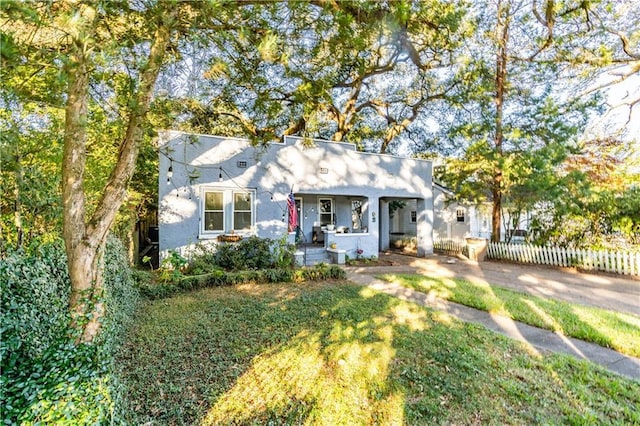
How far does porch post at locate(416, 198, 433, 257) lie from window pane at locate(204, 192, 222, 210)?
9811 mm

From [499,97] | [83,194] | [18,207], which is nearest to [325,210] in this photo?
[499,97]

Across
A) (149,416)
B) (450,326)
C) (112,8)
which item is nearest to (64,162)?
(112,8)

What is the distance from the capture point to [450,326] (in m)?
5.11

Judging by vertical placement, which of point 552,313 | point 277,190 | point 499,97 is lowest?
point 552,313

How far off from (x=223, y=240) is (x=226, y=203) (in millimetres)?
1409

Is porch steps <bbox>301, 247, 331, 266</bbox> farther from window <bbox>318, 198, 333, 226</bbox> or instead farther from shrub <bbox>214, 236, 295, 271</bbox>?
window <bbox>318, 198, 333, 226</bbox>

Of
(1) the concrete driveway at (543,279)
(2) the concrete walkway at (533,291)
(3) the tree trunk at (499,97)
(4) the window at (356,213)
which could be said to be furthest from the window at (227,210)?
(3) the tree trunk at (499,97)

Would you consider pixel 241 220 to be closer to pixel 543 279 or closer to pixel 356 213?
pixel 356 213

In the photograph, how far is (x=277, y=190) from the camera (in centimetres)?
1173

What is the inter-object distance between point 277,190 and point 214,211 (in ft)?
8.19

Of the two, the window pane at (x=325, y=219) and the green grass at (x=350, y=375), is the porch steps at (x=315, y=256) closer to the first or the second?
the window pane at (x=325, y=219)

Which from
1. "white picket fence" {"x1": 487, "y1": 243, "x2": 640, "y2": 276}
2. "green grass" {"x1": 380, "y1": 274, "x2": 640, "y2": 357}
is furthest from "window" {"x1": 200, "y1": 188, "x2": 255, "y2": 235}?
"white picket fence" {"x1": 487, "y1": 243, "x2": 640, "y2": 276}

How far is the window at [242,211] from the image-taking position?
439 inches

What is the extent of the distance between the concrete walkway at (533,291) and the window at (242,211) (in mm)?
4263
